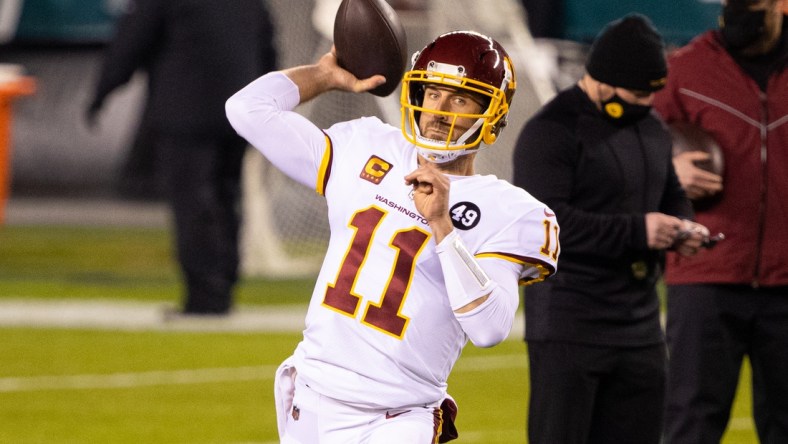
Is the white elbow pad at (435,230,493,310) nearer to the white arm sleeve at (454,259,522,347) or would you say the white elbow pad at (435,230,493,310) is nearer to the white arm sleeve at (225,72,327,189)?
the white arm sleeve at (454,259,522,347)

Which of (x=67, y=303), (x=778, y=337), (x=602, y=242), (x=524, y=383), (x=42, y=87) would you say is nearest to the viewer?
(x=602, y=242)

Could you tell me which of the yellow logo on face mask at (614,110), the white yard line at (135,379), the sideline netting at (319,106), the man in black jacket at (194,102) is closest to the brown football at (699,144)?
the yellow logo on face mask at (614,110)

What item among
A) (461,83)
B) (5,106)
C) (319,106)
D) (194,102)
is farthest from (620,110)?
(5,106)

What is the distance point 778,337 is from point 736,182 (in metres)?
0.60

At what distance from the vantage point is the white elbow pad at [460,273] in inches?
152

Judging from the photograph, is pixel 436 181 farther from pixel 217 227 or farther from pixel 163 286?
pixel 163 286

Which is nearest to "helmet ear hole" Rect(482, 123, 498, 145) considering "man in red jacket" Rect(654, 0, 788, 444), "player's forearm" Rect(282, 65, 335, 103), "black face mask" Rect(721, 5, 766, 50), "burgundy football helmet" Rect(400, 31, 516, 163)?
"burgundy football helmet" Rect(400, 31, 516, 163)

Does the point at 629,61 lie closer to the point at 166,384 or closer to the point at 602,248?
the point at 602,248

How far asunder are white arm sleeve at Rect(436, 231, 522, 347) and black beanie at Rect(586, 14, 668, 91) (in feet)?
5.09

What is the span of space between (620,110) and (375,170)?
1408 mm

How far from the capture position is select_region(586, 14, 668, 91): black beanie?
5305 mm

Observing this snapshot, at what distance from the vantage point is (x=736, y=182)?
599 centimetres

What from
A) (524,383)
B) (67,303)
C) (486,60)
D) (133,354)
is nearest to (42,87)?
(67,303)

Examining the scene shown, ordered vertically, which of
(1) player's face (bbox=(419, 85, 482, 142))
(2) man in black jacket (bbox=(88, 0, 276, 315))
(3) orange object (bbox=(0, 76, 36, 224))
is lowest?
(3) orange object (bbox=(0, 76, 36, 224))
